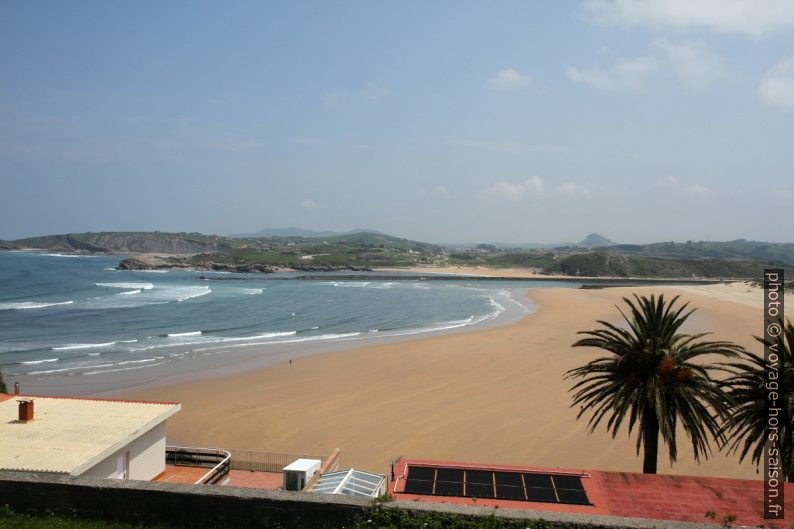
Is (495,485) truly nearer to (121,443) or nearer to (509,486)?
(509,486)

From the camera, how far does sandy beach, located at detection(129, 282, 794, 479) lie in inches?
807

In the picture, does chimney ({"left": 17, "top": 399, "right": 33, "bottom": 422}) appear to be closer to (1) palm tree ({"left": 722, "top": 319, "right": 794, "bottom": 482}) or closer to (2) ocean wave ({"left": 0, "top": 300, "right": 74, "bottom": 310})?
(1) palm tree ({"left": 722, "top": 319, "right": 794, "bottom": 482})

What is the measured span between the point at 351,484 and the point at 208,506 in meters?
3.86

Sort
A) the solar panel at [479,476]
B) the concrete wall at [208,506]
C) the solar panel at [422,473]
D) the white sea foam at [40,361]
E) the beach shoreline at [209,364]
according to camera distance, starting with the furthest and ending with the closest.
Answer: the white sea foam at [40,361] < the beach shoreline at [209,364] < the solar panel at [422,473] < the solar panel at [479,476] < the concrete wall at [208,506]

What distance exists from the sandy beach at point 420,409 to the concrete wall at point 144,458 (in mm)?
6912

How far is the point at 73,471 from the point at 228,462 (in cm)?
525

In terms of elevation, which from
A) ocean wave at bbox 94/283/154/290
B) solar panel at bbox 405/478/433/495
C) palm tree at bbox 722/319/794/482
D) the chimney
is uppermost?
palm tree at bbox 722/319/794/482

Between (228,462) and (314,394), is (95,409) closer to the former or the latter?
(228,462)

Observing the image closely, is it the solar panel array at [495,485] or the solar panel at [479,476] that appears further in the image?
the solar panel at [479,476]

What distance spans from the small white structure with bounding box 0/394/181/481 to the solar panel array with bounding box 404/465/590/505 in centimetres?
634

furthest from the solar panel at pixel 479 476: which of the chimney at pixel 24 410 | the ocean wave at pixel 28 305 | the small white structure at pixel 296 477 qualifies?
the ocean wave at pixel 28 305

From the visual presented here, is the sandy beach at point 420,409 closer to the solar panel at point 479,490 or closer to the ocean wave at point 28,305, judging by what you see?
the solar panel at point 479,490

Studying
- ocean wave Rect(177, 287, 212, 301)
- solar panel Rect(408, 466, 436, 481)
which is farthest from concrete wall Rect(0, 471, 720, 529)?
ocean wave Rect(177, 287, 212, 301)

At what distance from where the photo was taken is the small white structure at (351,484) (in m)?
11.1
